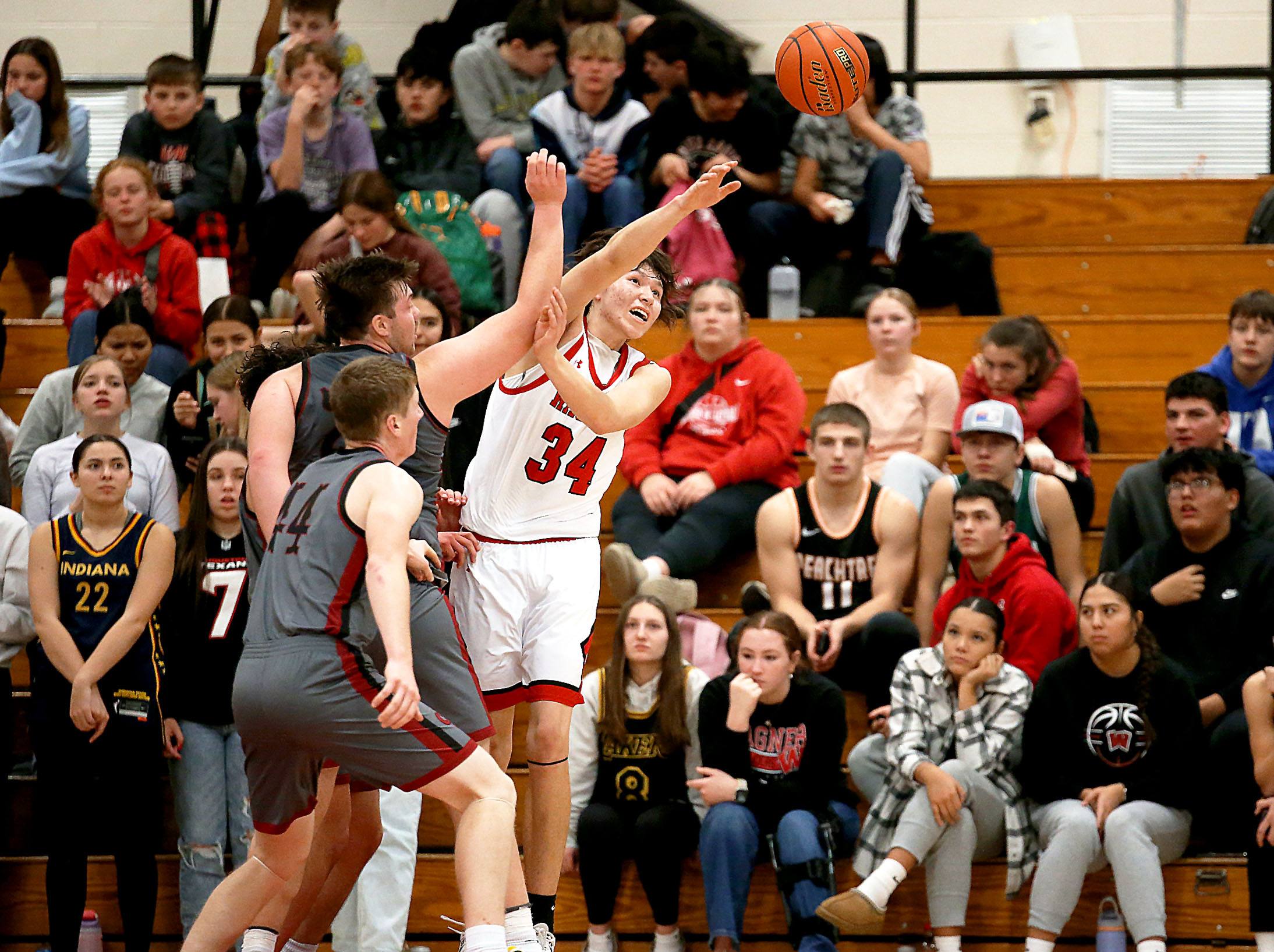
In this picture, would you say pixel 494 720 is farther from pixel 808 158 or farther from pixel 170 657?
pixel 808 158

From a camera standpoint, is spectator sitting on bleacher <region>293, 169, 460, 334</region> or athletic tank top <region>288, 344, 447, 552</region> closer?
athletic tank top <region>288, 344, 447, 552</region>

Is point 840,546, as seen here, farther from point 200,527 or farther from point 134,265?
point 134,265

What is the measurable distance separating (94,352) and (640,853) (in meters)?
3.56

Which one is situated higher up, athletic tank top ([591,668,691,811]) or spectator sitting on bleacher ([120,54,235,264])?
spectator sitting on bleacher ([120,54,235,264])

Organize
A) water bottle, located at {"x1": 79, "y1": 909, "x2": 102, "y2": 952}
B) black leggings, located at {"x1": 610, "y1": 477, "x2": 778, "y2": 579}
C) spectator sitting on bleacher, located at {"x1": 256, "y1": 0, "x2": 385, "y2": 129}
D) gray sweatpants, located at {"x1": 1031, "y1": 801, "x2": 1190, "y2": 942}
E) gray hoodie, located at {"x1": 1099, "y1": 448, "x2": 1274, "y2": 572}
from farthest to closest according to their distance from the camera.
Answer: spectator sitting on bleacher, located at {"x1": 256, "y1": 0, "x2": 385, "y2": 129} → black leggings, located at {"x1": 610, "y1": 477, "x2": 778, "y2": 579} → gray hoodie, located at {"x1": 1099, "y1": 448, "x2": 1274, "y2": 572} → water bottle, located at {"x1": 79, "y1": 909, "x2": 102, "y2": 952} → gray sweatpants, located at {"x1": 1031, "y1": 801, "x2": 1190, "y2": 942}

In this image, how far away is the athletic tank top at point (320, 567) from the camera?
3555 millimetres

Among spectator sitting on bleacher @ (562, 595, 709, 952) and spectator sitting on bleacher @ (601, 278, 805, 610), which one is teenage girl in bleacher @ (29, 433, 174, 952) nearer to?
spectator sitting on bleacher @ (562, 595, 709, 952)

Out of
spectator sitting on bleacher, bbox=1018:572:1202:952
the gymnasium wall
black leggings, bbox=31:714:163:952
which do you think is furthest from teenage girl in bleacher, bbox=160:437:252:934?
the gymnasium wall

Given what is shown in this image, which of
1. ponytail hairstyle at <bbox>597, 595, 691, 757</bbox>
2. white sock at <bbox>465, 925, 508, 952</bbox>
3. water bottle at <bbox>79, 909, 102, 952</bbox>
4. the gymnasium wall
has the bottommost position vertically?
water bottle at <bbox>79, 909, 102, 952</bbox>

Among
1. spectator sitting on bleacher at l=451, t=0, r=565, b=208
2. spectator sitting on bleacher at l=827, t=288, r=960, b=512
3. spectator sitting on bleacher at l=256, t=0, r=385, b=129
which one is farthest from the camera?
spectator sitting on bleacher at l=451, t=0, r=565, b=208

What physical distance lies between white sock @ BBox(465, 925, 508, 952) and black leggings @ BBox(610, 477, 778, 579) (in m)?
2.82

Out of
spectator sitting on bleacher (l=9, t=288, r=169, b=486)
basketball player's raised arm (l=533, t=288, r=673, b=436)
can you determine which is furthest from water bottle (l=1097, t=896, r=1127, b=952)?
spectator sitting on bleacher (l=9, t=288, r=169, b=486)

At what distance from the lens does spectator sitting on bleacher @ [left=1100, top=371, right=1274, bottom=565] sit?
20.0 feet

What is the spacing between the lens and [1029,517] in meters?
6.18
